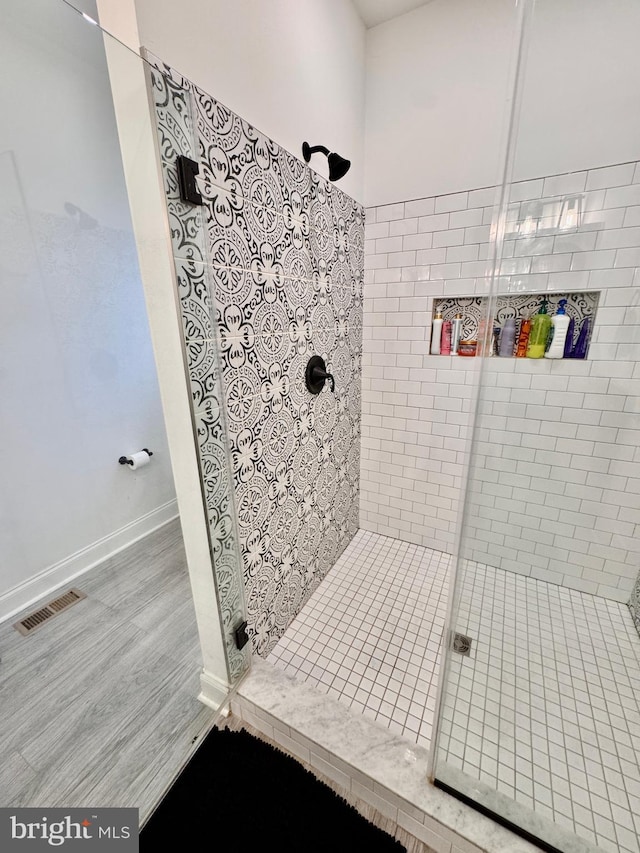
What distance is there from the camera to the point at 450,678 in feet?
3.70

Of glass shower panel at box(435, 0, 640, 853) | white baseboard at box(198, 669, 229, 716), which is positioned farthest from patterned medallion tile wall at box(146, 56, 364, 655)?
glass shower panel at box(435, 0, 640, 853)

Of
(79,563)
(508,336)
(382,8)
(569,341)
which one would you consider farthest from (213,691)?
(382,8)

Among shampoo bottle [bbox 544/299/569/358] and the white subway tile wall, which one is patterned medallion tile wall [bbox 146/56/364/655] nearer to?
the white subway tile wall

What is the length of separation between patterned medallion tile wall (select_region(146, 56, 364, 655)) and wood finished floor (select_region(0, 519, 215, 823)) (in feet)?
1.38

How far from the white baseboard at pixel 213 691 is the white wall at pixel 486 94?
7.51ft

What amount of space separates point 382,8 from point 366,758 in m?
2.92

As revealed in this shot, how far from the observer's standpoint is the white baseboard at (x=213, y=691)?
124 cm

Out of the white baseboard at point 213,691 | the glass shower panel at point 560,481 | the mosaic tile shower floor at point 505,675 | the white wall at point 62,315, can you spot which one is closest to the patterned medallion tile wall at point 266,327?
the white baseboard at point 213,691

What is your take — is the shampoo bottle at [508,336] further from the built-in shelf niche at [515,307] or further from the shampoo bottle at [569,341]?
the shampoo bottle at [569,341]

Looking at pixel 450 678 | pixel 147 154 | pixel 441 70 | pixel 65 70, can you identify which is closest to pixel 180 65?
pixel 147 154

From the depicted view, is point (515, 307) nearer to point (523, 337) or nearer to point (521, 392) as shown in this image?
point (523, 337)

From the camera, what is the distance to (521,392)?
162 centimetres

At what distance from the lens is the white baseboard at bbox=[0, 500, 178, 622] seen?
1587mm

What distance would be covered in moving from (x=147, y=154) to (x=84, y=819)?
182 centimetres
